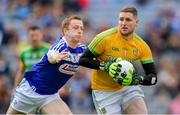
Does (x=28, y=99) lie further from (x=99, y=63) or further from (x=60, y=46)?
(x=99, y=63)

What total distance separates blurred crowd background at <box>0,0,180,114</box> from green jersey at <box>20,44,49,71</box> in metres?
2.14

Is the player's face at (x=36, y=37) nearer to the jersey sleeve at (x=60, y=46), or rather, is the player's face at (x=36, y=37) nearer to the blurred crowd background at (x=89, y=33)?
the blurred crowd background at (x=89, y=33)

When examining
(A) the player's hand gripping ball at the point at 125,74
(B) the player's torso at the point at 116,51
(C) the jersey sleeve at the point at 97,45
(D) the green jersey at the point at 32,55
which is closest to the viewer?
(A) the player's hand gripping ball at the point at 125,74

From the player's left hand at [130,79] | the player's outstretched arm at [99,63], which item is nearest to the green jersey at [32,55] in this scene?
the player's outstretched arm at [99,63]

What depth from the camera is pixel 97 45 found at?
9.91 meters

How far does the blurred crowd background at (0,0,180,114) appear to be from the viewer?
53.0 feet

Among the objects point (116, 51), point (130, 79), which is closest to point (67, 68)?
point (116, 51)

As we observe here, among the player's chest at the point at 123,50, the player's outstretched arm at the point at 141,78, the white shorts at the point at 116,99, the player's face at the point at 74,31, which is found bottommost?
the white shorts at the point at 116,99

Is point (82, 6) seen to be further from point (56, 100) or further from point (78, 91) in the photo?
point (56, 100)

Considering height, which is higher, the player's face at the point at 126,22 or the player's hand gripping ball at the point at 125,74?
the player's face at the point at 126,22

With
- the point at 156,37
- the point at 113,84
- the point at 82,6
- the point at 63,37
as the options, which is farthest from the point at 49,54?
the point at 82,6

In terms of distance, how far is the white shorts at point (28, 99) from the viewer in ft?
34.2

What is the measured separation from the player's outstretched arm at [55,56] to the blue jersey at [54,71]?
98mm

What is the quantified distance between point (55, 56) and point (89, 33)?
8.12 metres
